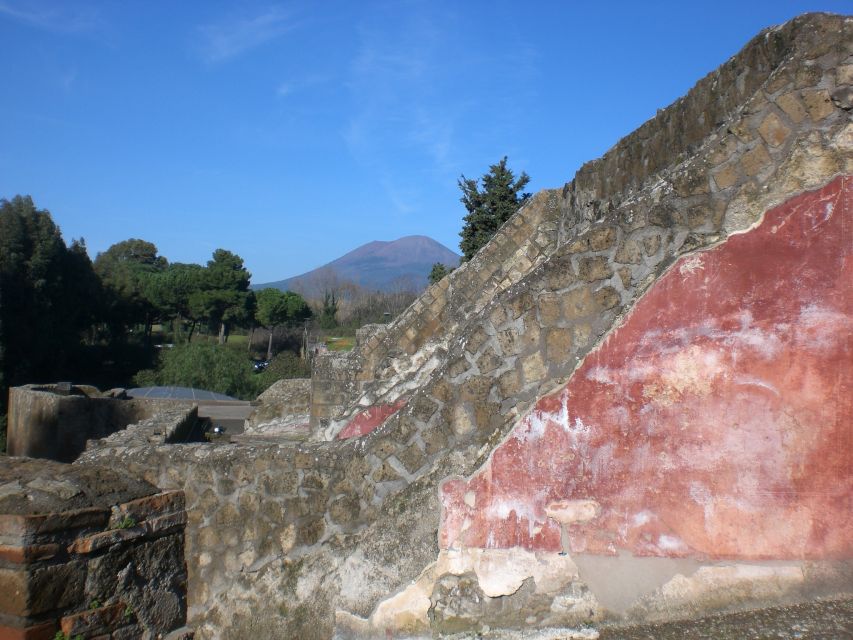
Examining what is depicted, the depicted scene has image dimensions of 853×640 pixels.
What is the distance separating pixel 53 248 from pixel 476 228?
794 inches

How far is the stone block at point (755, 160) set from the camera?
337 cm

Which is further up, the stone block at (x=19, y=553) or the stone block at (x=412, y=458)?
the stone block at (x=412, y=458)

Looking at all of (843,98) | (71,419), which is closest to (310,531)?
(843,98)

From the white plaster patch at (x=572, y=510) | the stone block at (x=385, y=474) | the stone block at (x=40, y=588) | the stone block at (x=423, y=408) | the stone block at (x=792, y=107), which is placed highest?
the stone block at (x=792, y=107)

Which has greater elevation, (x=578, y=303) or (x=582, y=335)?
(x=578, y=303)

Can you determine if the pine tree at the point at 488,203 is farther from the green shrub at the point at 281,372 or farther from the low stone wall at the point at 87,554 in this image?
the low stone wall at the point at 87,554

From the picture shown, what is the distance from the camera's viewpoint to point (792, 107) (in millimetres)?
3359

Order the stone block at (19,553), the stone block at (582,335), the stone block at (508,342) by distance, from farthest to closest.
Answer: the stone block at (508,342) → the stone block at (582,335) → the stone block at (19,553)

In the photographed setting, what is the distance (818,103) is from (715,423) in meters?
1.56

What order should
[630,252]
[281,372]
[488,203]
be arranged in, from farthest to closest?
[281,372]
[488,203]
[630,252]

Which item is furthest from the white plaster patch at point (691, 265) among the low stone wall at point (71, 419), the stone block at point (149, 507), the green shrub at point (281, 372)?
the green shrub at point (281, 372)

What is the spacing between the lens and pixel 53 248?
33219mm

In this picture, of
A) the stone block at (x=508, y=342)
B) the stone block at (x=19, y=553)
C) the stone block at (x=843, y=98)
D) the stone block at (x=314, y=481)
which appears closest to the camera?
the stone block at (x=19, y=553)

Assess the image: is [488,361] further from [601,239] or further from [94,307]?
[94,307]
